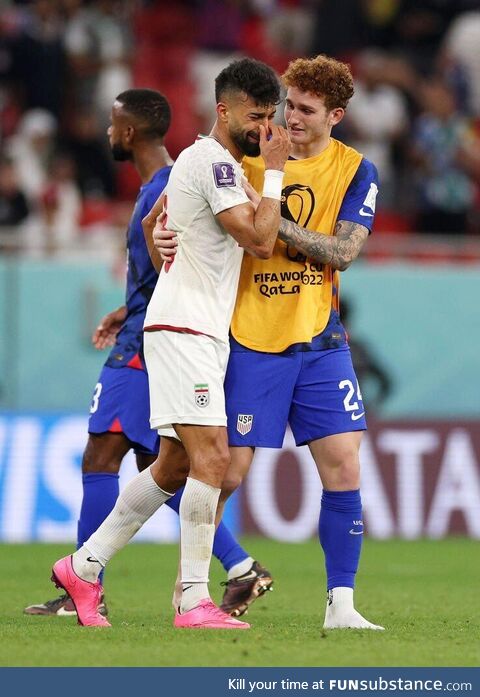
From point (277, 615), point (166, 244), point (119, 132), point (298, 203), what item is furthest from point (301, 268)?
point (277, 615)

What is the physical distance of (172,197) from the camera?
6699 mm

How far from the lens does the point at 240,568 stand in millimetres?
7723

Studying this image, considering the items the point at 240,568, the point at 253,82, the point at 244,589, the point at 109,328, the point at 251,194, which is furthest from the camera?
the point at 109,328

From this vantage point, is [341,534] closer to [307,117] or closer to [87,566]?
[87,566]

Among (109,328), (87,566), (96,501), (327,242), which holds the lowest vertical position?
(87,566)

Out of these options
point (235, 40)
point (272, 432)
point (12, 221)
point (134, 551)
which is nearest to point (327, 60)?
point (272, 432)

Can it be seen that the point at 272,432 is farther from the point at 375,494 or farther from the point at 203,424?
the point at 375,494

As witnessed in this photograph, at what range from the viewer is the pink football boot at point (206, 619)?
21.5ft

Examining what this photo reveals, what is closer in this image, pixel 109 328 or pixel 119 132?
pixel 119 132

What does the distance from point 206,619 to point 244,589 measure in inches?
42.7

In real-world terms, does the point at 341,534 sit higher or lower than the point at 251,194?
lower

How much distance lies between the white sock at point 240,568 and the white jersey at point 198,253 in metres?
1.57

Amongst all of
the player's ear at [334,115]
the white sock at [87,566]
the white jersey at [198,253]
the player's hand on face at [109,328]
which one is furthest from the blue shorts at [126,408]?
the player's ear at [334,115]

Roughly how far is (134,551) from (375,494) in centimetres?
221
